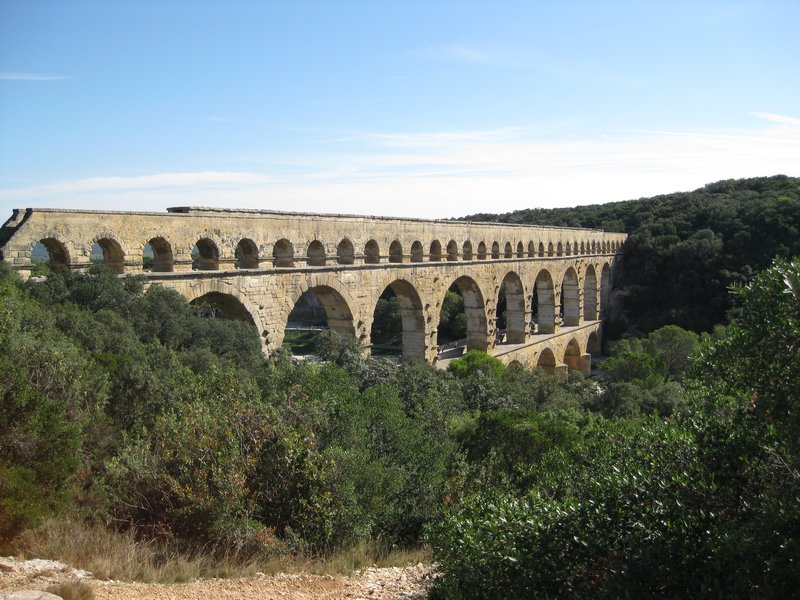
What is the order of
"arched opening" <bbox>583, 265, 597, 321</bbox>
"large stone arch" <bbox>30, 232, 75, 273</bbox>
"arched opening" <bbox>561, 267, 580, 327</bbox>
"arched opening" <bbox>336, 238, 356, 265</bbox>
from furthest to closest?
"arched opening" <bbox>583, 265, 597, 321</bbox> → "arched opening" <bbox>561, 267, 580, 327</bbox> → "arched opening" <bbox>336, 238, 356, 265</bbox> → "large stone arch" <bbox>30, 232, 75, 273</bbox>

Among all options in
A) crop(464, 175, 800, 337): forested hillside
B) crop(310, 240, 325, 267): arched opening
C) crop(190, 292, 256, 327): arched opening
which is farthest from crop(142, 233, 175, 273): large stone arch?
crop(464, 175, 800, 337): forested hillside

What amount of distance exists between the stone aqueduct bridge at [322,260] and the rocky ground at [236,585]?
277 inches

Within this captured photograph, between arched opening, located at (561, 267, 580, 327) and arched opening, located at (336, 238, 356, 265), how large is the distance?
20.6 m

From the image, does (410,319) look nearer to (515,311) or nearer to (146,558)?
(515,311)

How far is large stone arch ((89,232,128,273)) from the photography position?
A: 39.3ft

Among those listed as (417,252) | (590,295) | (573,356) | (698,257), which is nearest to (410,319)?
(417,252)

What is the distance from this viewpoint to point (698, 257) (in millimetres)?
39250

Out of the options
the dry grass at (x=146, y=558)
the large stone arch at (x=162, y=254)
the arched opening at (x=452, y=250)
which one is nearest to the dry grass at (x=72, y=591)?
the dry grass at (x=146, y=558)

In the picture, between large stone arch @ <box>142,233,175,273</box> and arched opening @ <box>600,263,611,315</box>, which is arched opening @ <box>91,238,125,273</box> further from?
arched opening @ <box>600,263,611,315</box>

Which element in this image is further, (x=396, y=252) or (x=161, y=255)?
(x=396, y=252)

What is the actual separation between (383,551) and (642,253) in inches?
1567

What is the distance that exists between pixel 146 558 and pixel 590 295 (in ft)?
117

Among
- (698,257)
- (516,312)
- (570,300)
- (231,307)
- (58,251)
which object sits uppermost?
(58,251)

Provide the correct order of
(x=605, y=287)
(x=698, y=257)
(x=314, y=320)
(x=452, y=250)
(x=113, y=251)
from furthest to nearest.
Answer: (x=314, y=320)
(x=605, y=287)
(x=698, y=257)
(x=452, y=250)
(x=113, y=251)
